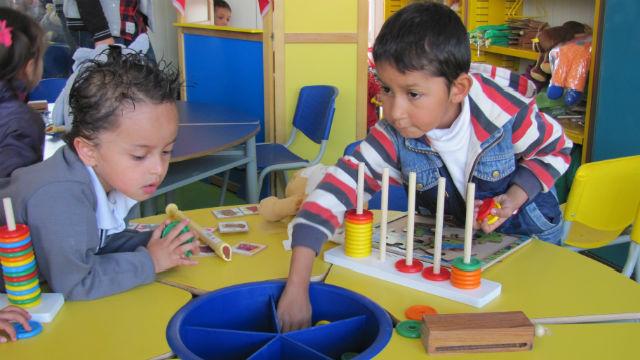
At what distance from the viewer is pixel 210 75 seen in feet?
14.6

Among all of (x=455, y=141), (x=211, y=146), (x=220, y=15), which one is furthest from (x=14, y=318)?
(x=220, y=15)

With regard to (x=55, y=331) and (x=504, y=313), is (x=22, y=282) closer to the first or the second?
(x=55, y=331)

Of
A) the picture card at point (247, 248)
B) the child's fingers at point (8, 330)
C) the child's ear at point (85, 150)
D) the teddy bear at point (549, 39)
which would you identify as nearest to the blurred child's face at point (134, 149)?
the child's ear at point (85, 150)

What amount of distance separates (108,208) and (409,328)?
24.3 inches

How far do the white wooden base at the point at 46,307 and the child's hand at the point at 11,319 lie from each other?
0.02 m

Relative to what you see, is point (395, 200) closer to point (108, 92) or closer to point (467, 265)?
point (467, 265)

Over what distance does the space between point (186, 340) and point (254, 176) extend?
6.74 ft

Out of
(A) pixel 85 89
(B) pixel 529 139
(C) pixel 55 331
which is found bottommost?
(C) pixel 55 331

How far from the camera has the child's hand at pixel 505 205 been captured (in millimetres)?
1251

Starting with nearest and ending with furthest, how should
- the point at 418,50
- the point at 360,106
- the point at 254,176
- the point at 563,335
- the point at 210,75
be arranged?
the point at 563,335, the point at 418,50, the point at 254,176, the point at 360,106, the point at 210,75

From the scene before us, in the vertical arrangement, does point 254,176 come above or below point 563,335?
below

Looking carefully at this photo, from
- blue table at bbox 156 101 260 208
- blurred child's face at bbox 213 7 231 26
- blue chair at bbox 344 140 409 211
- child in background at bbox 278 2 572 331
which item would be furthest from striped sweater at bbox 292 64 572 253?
blurred child's face at bbox 213 7 231 26

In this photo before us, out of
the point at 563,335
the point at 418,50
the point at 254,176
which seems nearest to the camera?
the point at 563,335

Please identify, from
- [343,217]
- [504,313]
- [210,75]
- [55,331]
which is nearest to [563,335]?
[504,313]
